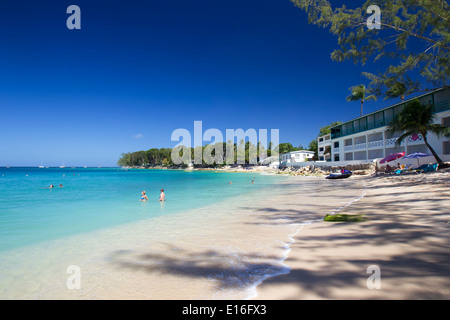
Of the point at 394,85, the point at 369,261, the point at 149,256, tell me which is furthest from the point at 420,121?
the point at 149,256

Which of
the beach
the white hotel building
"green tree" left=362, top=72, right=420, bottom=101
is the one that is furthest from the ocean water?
the white hotel building

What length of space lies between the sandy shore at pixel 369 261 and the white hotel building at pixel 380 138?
2092cm

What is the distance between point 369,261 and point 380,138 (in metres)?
40.5

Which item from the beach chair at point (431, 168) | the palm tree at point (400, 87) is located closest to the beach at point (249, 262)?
the palm tree at point (400, 87)

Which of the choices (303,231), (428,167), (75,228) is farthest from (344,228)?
(428,167)

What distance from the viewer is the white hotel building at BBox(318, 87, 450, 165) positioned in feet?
87.3

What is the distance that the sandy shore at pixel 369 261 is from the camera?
3191 mm

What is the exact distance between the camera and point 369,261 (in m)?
4.18

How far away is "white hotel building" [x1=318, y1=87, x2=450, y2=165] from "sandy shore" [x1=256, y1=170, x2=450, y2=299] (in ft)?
68.6

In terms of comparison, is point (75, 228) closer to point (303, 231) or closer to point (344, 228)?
point (303, 231)

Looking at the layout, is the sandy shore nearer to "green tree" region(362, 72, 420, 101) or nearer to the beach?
the beach

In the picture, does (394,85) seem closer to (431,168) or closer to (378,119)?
(431,168)

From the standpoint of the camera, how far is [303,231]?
6.84 m
